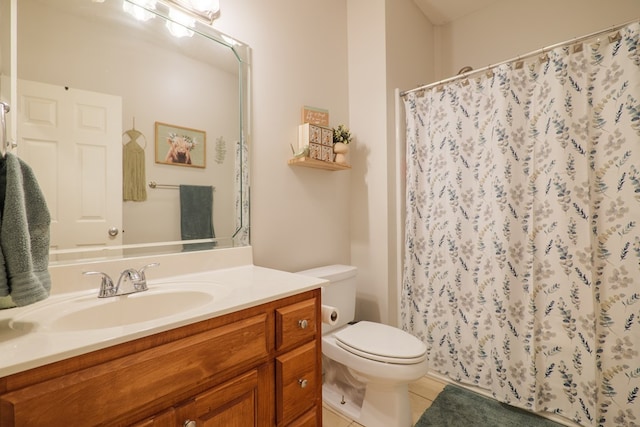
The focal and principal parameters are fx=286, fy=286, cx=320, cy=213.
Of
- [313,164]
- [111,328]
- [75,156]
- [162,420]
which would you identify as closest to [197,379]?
[162,420]

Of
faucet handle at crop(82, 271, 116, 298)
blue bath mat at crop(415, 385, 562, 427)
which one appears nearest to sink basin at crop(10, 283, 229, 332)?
faucet handle at crop(82, 271, 116, 298)

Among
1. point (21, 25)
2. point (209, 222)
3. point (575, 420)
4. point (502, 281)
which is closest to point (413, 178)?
point (502, 281)

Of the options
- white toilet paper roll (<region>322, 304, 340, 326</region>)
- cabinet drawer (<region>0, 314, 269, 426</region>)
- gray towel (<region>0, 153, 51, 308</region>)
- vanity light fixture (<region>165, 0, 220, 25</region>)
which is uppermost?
vanity light fixture (<region>165, 0, 220, 25</region>)

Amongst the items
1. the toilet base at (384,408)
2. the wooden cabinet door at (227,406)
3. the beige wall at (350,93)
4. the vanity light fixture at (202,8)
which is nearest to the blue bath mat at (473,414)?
the toilet base at (384,408)

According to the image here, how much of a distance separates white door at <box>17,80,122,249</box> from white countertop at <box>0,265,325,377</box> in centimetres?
24

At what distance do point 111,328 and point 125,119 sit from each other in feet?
2.69

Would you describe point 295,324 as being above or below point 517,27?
below

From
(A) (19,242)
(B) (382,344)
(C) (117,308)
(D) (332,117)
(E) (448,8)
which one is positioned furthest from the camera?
(E) (448,8)

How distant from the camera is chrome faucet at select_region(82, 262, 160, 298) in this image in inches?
36.3

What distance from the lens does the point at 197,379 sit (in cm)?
73

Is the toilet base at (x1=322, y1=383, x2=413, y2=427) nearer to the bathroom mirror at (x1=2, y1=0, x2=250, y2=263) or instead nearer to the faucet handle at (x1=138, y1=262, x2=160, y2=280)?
the bathroom mirror at (x1=2, y1=0, x2=250, y2=263)

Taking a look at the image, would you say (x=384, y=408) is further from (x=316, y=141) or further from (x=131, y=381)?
(x=316, y=141)

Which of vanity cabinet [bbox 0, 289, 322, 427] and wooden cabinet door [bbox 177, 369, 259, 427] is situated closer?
vanity cabinet [bbox 0, 289, 322, 427]

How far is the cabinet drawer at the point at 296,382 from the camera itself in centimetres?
93
